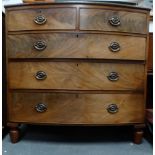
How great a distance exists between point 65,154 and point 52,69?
48 cm

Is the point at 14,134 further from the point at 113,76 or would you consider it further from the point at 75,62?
the point at 113,76

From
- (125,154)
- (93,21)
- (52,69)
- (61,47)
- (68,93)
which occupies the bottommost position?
(125,154)

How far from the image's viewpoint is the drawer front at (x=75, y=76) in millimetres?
1229

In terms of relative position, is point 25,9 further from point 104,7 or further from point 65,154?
point 65,154

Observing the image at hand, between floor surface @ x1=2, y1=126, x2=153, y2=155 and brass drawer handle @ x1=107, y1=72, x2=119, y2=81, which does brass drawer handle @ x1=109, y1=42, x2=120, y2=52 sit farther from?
floor surface @ x1=2, y1=126, x2=153, y2=155

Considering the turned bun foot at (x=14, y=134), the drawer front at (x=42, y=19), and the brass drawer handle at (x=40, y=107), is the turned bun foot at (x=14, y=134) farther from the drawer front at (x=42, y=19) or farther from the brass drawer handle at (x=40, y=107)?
the drawer front at (x=42, y=19)

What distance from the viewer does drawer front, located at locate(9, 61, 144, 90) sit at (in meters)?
1.23

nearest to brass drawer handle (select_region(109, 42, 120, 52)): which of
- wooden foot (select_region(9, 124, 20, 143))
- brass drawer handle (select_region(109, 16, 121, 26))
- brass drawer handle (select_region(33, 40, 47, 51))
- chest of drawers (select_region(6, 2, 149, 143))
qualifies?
chest of drawers (select_region(6, 2, 149, 143))

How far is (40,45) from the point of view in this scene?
123 centimetres

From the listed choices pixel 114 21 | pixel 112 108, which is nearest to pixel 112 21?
pixel 114 21

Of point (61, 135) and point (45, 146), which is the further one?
point (61, 135)

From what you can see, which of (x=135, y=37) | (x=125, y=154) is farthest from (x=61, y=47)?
(x=125, y=154)

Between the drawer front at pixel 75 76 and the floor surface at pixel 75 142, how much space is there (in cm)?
36

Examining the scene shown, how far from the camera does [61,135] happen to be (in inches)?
58.0
